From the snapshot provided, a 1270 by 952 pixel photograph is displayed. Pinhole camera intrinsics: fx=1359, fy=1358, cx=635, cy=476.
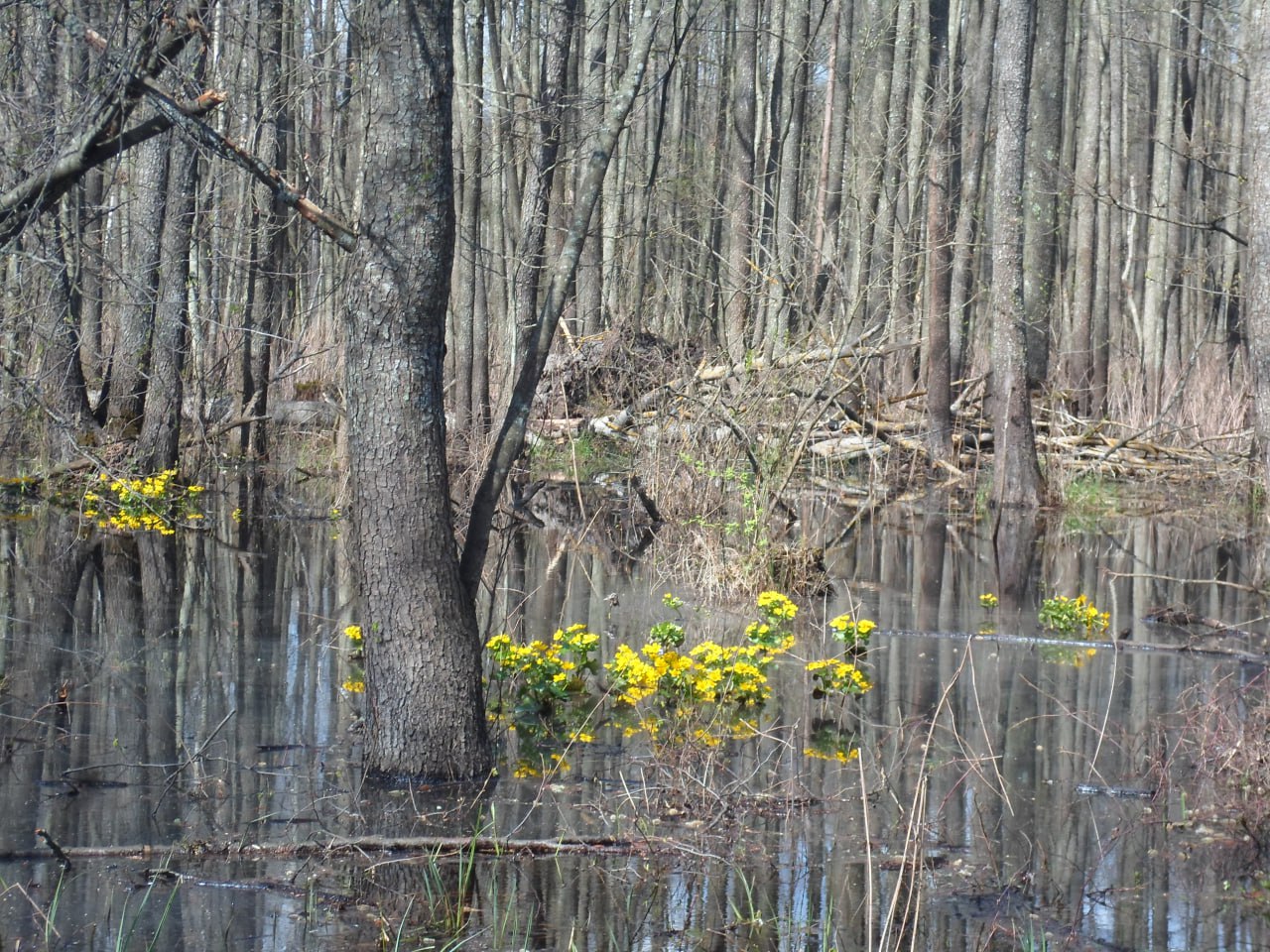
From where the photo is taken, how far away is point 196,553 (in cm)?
1169

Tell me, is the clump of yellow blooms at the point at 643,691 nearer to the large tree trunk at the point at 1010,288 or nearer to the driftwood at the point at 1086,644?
the driftwood at the point at 1086,644

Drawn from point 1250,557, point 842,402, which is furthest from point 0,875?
point 842,402

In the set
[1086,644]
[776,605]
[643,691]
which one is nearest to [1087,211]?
[1086,644]

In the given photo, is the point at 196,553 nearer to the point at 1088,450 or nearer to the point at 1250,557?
the point at 1250,557

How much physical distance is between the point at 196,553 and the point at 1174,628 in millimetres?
7880

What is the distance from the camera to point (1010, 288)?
16.4 metres

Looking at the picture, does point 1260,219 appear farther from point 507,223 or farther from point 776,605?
point 507,223

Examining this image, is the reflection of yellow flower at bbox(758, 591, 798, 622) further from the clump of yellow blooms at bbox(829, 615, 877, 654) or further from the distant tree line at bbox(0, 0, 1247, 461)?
the distant tree line at bbox(0, 0, 1247, 461)

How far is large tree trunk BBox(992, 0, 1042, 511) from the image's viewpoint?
16.4 meters

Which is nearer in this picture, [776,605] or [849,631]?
[849,631]

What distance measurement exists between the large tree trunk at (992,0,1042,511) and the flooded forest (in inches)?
2.0

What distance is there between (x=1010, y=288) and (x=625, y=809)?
12.4m

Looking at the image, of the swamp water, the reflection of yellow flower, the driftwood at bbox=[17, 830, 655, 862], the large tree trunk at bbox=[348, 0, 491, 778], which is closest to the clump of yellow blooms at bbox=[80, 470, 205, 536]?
the swamp water

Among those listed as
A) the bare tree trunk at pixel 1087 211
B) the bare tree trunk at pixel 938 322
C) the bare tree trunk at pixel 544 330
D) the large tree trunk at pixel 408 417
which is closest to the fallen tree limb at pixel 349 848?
the large tree trunk at pixel 408 417
